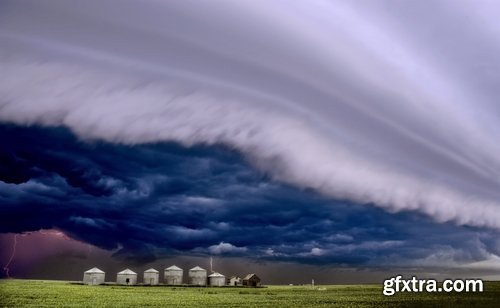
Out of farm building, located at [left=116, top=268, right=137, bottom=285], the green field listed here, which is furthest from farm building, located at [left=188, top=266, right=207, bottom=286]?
the green field

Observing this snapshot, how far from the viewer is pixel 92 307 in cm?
5409

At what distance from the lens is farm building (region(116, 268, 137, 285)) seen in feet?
478

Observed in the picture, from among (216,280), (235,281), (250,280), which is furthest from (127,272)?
(250,280)

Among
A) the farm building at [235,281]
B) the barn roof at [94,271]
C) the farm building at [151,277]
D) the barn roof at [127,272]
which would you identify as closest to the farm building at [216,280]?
the farm building at [235,281]

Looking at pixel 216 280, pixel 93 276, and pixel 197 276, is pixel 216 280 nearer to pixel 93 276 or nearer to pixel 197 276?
pixel 197 276

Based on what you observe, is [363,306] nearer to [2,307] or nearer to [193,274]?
[2,307]

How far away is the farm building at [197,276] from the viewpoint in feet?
500

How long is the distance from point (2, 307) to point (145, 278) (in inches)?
3856

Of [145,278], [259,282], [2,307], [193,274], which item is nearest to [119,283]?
[145,278]

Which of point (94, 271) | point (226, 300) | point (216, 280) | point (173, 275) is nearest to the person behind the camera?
point (226, 300)

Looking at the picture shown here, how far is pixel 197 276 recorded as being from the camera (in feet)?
502

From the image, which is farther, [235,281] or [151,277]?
[235,281]

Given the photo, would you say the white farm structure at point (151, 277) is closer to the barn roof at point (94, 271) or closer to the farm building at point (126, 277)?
the farm building at point (126, 277)

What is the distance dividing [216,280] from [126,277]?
30871 millimetres
